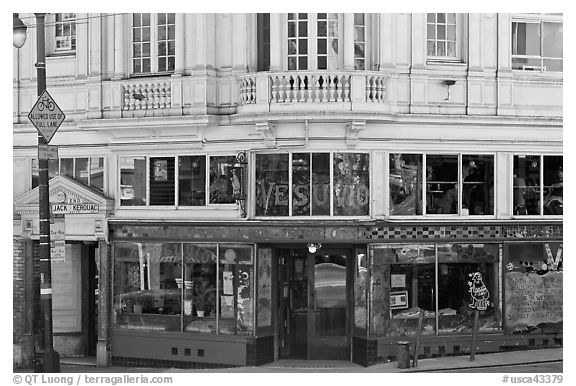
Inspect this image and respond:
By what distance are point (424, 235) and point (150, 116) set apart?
5.62m

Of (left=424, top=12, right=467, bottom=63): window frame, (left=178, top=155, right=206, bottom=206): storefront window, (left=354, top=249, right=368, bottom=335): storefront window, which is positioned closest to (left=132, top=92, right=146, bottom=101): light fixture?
(left=178, top=155, right=206, bottom=206): storefront window

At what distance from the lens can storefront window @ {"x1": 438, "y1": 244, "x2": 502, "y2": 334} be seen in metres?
23.0

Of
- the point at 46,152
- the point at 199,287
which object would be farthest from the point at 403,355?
the point at 46,152

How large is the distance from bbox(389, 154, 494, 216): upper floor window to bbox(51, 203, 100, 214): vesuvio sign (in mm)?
5843

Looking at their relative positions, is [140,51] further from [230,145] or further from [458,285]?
[458,285]

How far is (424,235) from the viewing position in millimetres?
22875

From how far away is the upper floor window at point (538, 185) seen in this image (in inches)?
925

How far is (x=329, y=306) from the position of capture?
2305 cm

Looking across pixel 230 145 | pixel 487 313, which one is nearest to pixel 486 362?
pixel 487 313

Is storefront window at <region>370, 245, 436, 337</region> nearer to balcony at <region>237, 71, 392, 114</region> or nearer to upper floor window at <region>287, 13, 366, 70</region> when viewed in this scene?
balcony at <region>237, 71, 392, 114</region>

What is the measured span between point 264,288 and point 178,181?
2.68m

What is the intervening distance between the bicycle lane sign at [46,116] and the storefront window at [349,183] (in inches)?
211

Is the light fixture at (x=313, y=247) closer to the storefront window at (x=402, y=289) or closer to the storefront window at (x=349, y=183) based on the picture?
the storefront window at (x=349, y=183)

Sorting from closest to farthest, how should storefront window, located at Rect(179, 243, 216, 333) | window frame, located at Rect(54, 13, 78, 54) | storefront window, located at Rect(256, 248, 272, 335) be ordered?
storefront window, located at Rect(256, 248, 272, 335) → storefront window, located at Rect(179, 243, 216, 333) → window frame, located at Rect(54, 13, 78, 54)
